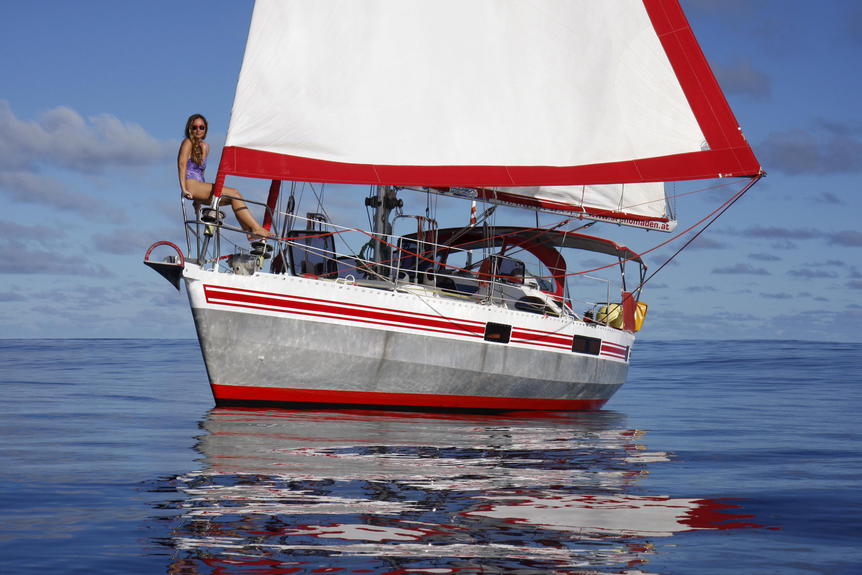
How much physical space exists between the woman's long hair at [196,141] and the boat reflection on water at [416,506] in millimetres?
5893

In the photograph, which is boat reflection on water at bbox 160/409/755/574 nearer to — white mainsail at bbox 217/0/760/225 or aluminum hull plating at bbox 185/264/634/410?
aluminum hull plating at bbox 185/264/634/410

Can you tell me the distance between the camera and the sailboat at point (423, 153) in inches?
673

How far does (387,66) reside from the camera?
18.4m

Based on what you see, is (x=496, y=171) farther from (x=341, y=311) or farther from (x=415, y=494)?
(x=415, y=494)

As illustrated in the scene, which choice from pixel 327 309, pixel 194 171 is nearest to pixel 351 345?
pixel 327 309

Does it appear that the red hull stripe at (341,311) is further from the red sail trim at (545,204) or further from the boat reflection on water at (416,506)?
the red sail trim at (545,204)

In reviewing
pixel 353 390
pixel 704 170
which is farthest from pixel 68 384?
pixel 704 170

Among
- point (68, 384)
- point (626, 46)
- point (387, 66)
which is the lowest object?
point (68, 384)

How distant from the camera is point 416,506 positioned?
8.23 m

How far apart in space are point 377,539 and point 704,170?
46.3ft

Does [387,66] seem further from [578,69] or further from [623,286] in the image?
[623,286]

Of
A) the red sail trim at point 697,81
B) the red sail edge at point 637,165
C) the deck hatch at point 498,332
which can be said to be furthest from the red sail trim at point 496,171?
the deck hatch at point 498,332

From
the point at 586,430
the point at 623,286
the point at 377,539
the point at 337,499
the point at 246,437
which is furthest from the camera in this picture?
the point at 623,286

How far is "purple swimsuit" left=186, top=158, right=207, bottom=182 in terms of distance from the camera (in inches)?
693
